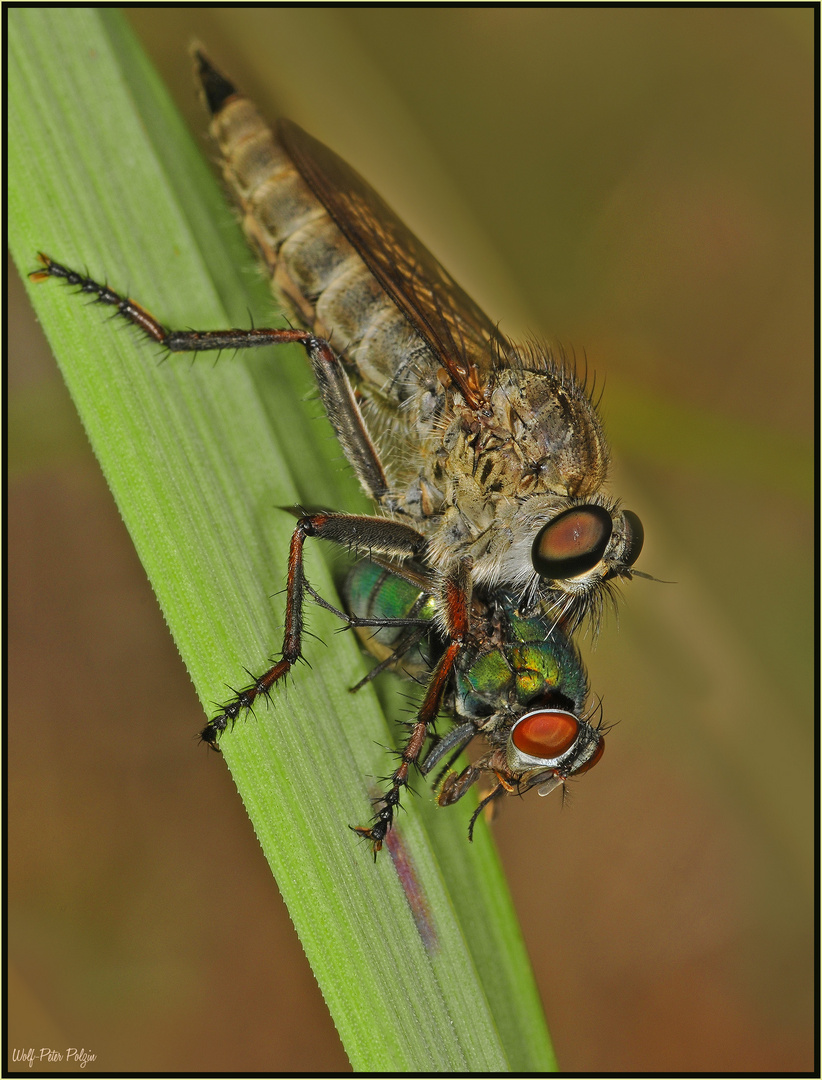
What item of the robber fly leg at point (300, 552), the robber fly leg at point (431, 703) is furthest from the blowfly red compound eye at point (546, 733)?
the robber fly leg at point (300, 552)

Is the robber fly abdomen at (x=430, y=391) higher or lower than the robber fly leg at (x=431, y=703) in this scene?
higher

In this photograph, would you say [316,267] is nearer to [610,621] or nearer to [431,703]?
[431,703]

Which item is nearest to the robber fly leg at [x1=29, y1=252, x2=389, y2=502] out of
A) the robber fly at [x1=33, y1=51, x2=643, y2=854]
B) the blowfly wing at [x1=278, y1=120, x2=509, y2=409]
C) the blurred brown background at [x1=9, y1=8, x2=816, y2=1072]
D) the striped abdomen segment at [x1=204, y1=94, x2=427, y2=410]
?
the robber fly at [x1=33, y1=51, x2=643, y2=854]

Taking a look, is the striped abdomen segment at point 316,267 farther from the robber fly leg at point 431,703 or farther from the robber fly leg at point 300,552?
the robber fly leg at point 431,703

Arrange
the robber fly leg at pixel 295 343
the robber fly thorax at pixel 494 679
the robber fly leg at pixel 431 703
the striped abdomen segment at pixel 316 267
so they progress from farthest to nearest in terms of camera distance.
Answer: the striped abdomen segment at pixel 316 267, the robber fly thorax at pixel 494 679, the robber fly leg at pixel 295 343, the robber fly leg at pixel 431 703

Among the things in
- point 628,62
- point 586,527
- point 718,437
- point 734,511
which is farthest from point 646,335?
point 586,527

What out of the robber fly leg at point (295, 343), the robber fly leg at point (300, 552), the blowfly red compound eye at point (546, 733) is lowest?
the blowfly red compound eye at point (546, 733)
